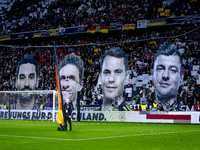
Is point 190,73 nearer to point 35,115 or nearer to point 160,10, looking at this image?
point 160,10

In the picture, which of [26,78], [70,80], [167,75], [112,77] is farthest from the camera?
[26,78]

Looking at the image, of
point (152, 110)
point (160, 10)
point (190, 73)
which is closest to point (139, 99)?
point (152, 110)

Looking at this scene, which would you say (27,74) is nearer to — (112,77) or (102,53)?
(102,53)

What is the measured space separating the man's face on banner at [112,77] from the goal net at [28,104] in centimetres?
626

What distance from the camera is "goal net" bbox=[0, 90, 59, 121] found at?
29189 millimetres

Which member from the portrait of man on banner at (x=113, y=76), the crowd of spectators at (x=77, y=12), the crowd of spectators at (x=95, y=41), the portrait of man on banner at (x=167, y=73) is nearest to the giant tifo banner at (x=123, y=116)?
the crowd of spectators at (x=95, y=41)

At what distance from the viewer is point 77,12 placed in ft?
139

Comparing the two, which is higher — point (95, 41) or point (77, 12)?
point (77, 12)

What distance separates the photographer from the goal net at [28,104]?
2919 centimetres

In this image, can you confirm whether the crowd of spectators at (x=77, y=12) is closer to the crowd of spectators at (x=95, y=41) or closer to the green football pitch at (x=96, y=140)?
the crowd of spectators at (x=95, y=41)

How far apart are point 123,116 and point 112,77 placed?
8515 mm

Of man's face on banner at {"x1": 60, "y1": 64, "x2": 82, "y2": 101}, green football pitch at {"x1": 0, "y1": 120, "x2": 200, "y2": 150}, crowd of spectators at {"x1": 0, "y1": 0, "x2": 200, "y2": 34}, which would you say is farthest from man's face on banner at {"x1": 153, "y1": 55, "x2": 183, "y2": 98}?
green football pitch at {"x1": 0, "y1": 120, "x2": 200, "y2": 150}

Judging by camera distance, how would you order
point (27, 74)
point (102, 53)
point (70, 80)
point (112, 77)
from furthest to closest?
point (27, 74) → point (102, 53) → point (70, 80) → point (112, 77)

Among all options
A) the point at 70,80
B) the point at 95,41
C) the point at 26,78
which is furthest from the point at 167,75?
the point at 26,78
